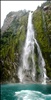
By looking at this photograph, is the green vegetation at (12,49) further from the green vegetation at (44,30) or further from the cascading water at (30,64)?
the green vegetation at (44,30)

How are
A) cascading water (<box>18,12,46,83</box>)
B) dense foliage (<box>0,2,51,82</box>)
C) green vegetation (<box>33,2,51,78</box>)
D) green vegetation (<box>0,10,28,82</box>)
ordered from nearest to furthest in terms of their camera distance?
1. cascading water (<box>18,12,46,83</box>)
2. green vegetation (<box>0,10,28,82</box>)
3. dense foliage (<box>0,2,51,82</box>)
4. green vegetation (<box>33,2,51,78</box>)

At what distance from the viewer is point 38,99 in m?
19.5

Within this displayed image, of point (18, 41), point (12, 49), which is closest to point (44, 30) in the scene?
point (18, 41)

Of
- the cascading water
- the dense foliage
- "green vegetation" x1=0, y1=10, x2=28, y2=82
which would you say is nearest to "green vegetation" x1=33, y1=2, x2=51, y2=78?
the dense foliage

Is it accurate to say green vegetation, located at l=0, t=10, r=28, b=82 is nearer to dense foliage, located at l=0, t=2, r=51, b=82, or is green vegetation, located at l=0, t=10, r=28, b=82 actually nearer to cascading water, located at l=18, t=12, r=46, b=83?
dense foliage, located at l=0, t=2, r=51, b=82

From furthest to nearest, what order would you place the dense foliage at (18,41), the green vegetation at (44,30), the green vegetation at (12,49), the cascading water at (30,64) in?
the green vegetation at (44,30) < the dense foliage at (18,41) < the green vegetation at (12,49) < the cascading water at (30,64)

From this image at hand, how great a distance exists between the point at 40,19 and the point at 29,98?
31756mm

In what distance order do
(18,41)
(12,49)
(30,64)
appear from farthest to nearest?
1. (18,41)
2. (12,49)
3. (30,64)

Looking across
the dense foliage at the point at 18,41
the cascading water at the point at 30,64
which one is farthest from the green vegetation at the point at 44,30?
the cascading water at the point at 30,64

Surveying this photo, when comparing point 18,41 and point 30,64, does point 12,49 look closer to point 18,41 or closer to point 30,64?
point 18,41

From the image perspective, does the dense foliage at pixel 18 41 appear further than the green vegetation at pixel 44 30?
No

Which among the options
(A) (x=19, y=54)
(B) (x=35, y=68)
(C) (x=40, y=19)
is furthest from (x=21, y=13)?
(B) (x=35, y=68)

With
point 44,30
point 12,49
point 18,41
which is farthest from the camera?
point 44,30

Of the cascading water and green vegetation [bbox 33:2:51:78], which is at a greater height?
green vegetation [bbox 33:2:51:78]
